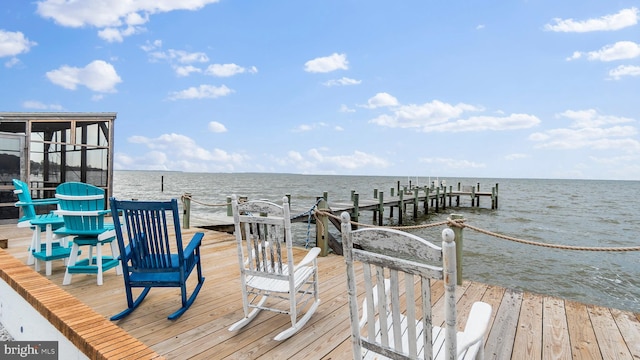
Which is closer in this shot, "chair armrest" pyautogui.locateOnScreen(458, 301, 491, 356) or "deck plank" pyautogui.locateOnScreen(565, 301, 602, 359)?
"chair armrest" pyautogui.locateOnScreen(458, 301, 491, 356)

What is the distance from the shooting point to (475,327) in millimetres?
1298

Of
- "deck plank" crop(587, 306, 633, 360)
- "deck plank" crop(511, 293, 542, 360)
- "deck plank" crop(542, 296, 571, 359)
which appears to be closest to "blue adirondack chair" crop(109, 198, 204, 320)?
"deck plank" crop(511, 293, 542, 360)

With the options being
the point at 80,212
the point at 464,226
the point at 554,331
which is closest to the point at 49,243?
the point at 80,212

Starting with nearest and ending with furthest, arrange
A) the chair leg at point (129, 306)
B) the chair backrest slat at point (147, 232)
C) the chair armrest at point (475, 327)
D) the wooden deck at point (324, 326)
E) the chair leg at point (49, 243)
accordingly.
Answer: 1. the chair armrest at point (475, 327)
2. the wooden deck at point (324, 326)
3. the chair backrest slat at point (147, 232)
4. the chair leg at point (129, 306)
5. the chair leg at point (49, 243)

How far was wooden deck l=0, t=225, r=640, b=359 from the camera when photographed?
7.40 ft

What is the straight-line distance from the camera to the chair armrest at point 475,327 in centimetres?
123

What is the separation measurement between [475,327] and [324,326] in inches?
61.9

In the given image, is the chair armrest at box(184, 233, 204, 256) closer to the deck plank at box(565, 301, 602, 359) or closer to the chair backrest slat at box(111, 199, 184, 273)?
the chair backrest slat at box(111, 199, 184, 273)

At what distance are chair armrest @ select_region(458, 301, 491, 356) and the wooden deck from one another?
109 cm

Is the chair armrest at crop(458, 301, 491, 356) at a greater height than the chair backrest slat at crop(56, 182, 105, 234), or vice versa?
the chair backrest slat at crop(56, 182, 105, 234)

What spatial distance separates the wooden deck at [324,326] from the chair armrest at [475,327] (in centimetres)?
109

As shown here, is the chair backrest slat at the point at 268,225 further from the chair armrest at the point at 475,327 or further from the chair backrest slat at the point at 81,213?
the chair backrest slat at the point at 81,213

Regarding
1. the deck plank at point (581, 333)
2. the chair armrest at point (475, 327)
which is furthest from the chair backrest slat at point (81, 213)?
the deck plank at point (581, 333)

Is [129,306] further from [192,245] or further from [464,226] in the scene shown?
[464,226]
